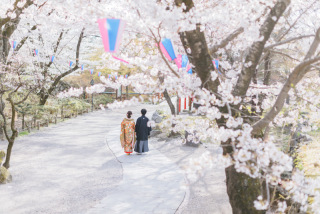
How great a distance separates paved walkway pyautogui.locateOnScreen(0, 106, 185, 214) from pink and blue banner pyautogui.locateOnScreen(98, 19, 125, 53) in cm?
207

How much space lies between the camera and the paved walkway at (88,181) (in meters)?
5.74

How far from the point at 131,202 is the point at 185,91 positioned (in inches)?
105

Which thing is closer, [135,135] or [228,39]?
[228,39]

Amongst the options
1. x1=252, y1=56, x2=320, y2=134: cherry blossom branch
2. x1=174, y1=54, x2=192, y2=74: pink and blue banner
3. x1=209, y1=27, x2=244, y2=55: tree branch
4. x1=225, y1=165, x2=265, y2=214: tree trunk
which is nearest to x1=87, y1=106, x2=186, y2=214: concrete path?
x1=225, y1=165, x2=265, y2=214: tree trunk

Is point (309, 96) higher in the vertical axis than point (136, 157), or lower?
higher

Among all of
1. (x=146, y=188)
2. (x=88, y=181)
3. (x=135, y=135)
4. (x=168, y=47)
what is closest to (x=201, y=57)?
(x=168, y=47)

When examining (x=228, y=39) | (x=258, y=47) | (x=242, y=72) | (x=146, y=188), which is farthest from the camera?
(x=146, y=188)

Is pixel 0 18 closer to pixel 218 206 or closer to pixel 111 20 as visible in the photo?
pixel 111 20

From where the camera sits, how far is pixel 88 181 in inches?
289

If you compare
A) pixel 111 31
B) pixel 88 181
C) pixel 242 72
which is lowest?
pixel 88 181

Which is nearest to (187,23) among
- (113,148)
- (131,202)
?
(131,202)

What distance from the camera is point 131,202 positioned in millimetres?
5891

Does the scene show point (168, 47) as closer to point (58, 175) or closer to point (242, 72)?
point (242, 72)

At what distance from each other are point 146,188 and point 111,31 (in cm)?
427
